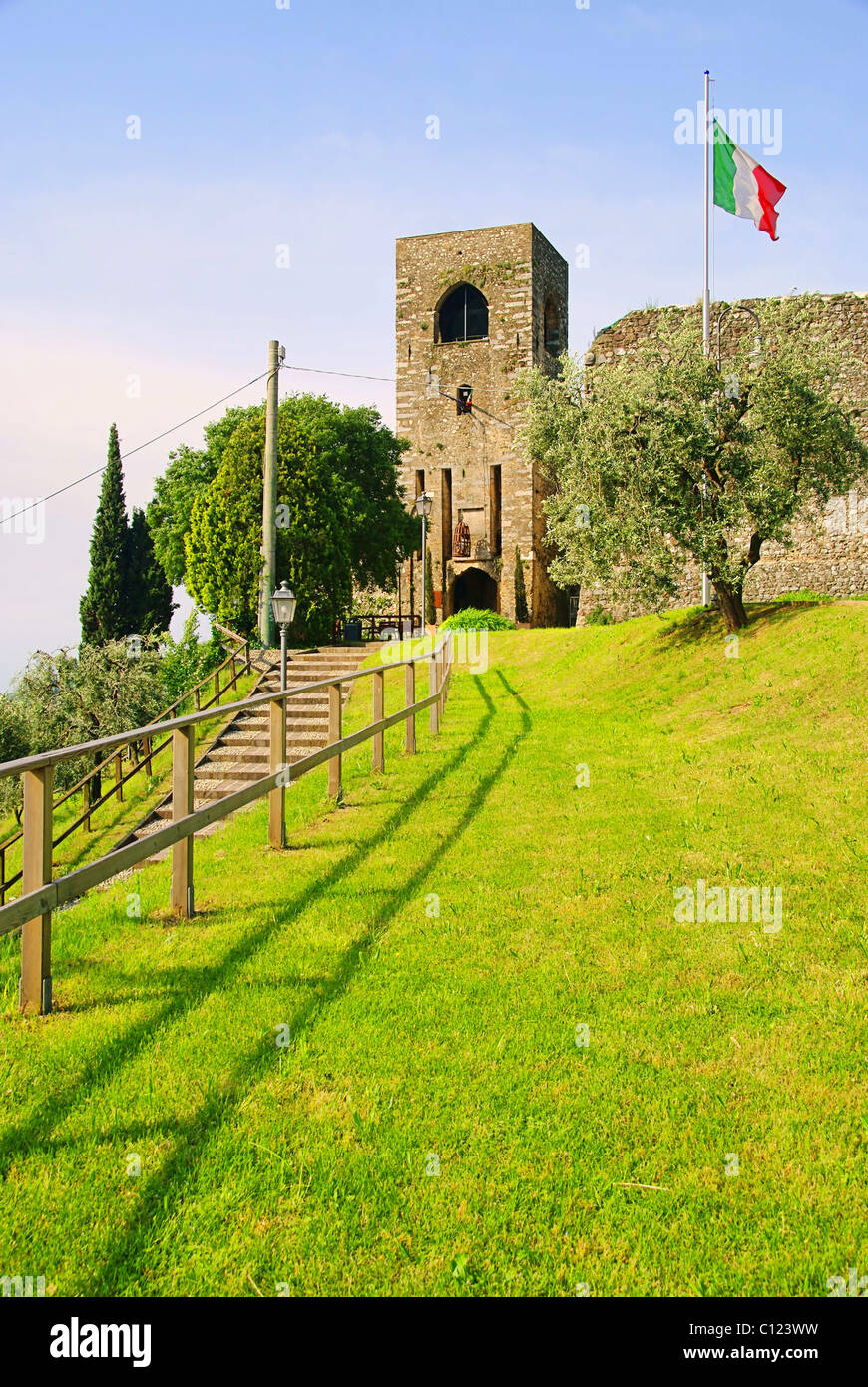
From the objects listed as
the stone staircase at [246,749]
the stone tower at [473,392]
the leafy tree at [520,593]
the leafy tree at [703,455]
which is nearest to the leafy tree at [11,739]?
the stone staircase at [246,749]

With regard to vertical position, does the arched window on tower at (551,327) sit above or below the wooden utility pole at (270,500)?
above

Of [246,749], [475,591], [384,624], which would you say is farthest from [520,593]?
[246,749]

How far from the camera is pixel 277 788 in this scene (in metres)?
7.50

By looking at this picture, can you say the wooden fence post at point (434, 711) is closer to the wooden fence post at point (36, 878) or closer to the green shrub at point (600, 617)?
the wooden fence post at point (36, 878)

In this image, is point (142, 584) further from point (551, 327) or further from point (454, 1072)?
point (454, 1072)

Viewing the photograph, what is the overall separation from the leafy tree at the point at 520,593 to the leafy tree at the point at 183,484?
11.4 meters

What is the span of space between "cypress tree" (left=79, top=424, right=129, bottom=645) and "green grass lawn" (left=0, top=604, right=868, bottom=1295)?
1639 inches

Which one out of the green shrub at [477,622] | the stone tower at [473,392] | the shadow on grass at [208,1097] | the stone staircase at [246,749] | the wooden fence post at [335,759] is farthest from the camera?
the stone tower at [473,392]

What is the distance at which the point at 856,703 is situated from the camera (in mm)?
11758

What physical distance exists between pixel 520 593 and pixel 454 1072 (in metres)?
37.2

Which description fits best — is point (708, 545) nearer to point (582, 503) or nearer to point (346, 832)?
point (582, 503)

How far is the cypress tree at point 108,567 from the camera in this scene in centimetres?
4744
